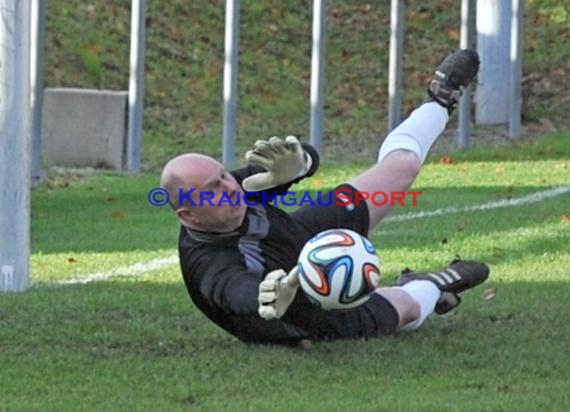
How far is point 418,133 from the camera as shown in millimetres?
7930

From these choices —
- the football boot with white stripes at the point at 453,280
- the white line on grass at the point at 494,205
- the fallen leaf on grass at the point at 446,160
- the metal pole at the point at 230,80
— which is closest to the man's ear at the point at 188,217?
the football boot with white stripes at the point at 453,280

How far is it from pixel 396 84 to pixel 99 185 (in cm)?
400

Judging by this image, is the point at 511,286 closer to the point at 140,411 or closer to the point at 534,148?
the point at 140,411

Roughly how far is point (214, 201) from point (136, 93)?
938cm

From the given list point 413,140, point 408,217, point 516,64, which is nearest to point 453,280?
point 413,140

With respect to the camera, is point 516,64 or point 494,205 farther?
point 516,64

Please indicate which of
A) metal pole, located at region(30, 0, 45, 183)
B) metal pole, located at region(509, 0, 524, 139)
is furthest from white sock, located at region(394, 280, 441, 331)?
metal pole, located at region(509, 0, 524, 139)

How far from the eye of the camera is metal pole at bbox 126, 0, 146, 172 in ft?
52.6

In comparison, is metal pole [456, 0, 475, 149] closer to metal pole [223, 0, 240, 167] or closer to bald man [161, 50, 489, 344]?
metal pole [223, 0, 240, 167]

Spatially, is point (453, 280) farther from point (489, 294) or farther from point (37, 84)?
point (37, 84)

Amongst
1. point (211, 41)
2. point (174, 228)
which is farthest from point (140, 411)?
point (211, 41)

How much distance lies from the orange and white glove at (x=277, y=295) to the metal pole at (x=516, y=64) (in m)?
12.3

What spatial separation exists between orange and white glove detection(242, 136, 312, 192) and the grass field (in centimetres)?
67

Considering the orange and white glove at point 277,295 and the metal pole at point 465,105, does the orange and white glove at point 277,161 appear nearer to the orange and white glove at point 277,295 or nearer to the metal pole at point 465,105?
the orange and white glove at point 277,295
